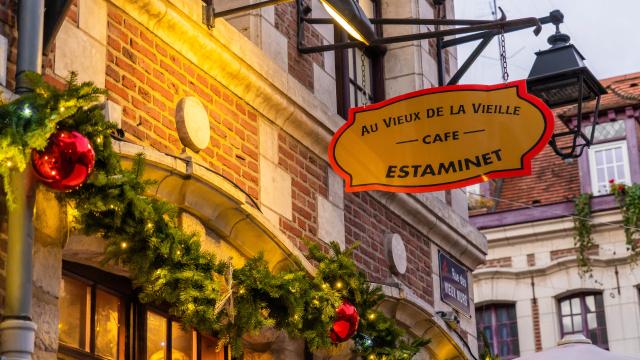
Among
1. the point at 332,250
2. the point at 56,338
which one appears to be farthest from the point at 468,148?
the point at 56,338

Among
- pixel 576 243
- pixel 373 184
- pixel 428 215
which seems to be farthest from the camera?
pixel 576 243

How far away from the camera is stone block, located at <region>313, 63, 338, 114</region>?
10.5 meters

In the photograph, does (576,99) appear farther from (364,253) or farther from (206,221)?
(206,221)

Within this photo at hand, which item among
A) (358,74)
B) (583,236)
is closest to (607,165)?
(583,236)

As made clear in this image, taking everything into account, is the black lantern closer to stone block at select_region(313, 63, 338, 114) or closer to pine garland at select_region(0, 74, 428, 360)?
stone block at select_region(313, 63, 338, 114)

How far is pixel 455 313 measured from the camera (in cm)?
1241

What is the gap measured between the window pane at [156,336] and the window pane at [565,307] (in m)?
20.1

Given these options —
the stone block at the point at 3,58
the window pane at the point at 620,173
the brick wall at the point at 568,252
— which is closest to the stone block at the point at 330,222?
the stone block at the point at 3,58

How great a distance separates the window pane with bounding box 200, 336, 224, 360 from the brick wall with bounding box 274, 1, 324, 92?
2.23 metres

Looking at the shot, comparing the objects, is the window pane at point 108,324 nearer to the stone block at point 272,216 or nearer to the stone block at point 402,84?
the stone block at point 272,216

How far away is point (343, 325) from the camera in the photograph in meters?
8.95

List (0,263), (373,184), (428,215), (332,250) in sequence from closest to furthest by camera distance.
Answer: (0,263)
(373,184)
(332,250)
(428,215)

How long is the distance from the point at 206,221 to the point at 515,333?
20.3 metres

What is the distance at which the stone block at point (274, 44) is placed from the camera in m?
9.71
